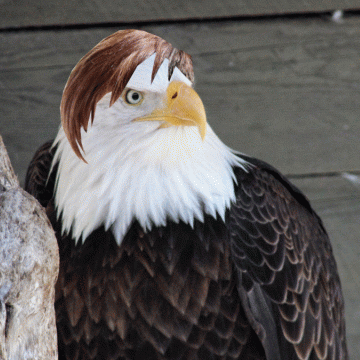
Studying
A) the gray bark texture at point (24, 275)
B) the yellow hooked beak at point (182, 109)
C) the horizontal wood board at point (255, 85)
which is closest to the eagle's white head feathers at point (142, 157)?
the yellow hooked beak at point (182, 109)

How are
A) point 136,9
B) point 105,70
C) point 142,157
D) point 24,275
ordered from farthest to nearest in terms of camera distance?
1. point 136,9
2. point 142,157
3. point 105,70
4. point 24,275

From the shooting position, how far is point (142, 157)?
91cm

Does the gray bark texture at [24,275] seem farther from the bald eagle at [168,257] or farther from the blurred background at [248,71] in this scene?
the blurred background at [248,71]

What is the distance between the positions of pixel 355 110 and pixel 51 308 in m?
1.07

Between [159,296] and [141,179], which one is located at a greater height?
[141,179]

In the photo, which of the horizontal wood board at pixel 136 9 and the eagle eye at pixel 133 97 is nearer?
the eagle eye at pixel 133 97

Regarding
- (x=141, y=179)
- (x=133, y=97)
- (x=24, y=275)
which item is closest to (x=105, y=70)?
(x=133, y=97)

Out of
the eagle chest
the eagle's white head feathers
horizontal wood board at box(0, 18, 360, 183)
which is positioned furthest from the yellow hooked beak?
horizontal wood board at box(0, 18, 360, 183)

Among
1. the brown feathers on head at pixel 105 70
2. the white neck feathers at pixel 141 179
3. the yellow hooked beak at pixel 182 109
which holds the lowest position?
the white neck feathers at pixel 141 179

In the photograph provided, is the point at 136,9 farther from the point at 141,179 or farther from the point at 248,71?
the point at 141,179

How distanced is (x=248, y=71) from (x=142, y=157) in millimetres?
601

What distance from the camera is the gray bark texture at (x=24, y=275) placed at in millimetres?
580

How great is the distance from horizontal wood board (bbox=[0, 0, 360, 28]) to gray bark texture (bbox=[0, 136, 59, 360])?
2.63ft

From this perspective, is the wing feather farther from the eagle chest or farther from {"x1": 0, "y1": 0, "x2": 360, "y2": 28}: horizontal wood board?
{"x1": 0, "y1": 0, "x2": 360, "y2": 28}: horizontal wood board
